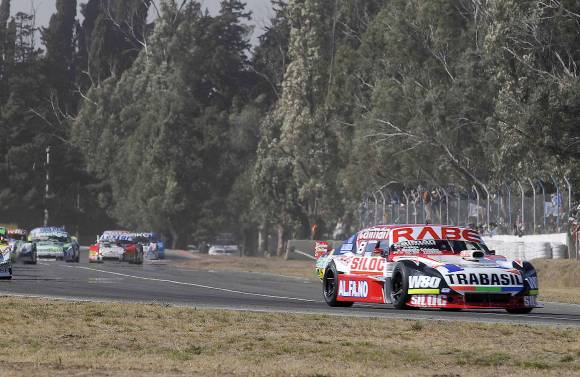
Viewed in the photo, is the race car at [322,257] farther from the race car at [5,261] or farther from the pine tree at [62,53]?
the pine tree at [62,53]

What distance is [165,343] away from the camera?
1598cm

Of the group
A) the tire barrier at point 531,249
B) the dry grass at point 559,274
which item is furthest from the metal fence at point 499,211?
the dry grass at point 559,274

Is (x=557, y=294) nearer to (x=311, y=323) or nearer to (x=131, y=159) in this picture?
(x=311, y=323)

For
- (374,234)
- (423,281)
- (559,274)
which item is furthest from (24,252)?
(423,281)

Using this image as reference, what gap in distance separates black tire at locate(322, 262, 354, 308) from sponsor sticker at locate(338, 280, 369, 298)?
0.63 feet

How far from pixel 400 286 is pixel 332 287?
2246 mm

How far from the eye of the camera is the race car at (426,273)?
2047 cm

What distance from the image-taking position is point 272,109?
110 m

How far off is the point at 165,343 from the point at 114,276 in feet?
Result: 77.9

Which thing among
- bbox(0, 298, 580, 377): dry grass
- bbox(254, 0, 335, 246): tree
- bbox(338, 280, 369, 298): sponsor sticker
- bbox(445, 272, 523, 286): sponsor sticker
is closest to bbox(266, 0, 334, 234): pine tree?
bbox(254, 0, 335, 246): tree

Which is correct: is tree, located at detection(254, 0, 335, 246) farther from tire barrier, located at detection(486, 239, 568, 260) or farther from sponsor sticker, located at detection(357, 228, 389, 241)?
sponsor sticker, located at detection(357, 228, 389, 241)

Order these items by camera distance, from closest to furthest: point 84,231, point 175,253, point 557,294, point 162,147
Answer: point 557,294
point 175,253
point 162,147
point 84,231

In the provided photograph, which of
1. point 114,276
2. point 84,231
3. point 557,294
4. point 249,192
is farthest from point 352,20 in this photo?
point 557,294

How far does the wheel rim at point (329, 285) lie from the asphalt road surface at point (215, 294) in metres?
0.29
